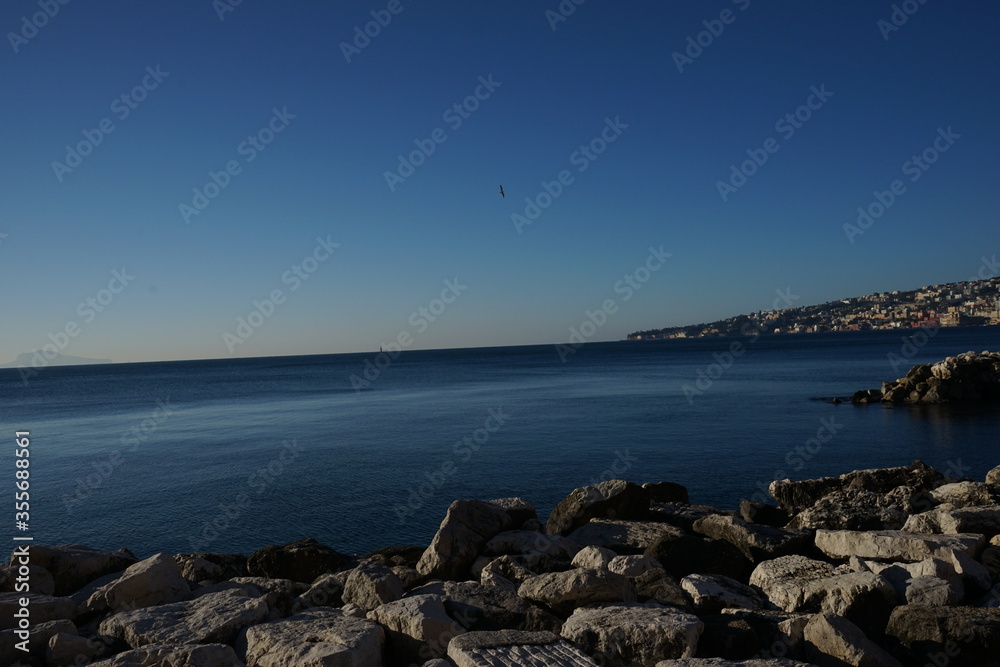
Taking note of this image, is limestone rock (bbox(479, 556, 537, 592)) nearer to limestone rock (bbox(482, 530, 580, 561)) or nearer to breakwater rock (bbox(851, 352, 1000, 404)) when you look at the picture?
limestone rock (bbox(482, 530, 580, 561))

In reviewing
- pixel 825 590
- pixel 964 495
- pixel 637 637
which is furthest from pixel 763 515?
pixel 637 637

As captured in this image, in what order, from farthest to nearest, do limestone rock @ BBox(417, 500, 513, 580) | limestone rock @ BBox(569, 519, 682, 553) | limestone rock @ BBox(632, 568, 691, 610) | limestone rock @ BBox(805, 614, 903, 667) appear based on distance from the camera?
limestone rock @ BBox(569, 519, 682, 553), limestone rock @ BBox(417, 500, 513, 580), limestone rock @ BBox(632, 568, 691, 610), limestone rock @ BBox(805, 614, 903, 667)

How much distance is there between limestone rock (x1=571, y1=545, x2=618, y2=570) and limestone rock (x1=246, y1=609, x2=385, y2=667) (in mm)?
3525

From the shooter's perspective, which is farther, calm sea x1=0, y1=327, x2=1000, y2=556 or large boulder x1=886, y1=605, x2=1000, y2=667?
calm sea x1=0, y1=327, x2=1000, y2=556

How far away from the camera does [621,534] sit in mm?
11195

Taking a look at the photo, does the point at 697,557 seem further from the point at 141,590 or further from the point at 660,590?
the point at 141,590

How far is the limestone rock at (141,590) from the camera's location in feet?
27.5

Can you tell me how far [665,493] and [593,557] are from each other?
560 cm

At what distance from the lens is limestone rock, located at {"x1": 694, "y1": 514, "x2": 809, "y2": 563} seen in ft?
33.7

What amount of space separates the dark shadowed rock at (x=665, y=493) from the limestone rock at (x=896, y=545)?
4.49m
